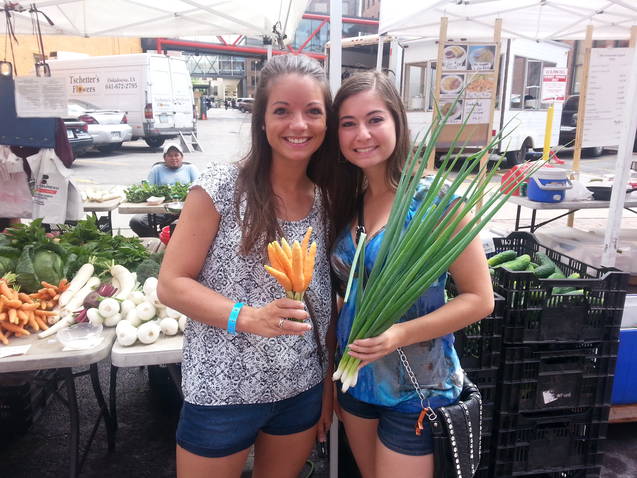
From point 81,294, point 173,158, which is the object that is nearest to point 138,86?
point 173,158

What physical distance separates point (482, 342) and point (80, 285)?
1817 mm

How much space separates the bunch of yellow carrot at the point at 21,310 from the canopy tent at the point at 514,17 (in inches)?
138

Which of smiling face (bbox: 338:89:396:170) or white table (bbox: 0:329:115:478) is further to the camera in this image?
white table (bbox: 0:329:115:478)

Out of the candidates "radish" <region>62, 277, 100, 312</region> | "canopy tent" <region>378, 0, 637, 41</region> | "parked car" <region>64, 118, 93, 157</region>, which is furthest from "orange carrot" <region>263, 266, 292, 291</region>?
"parked car" <region>64, 118, 93, 157</region>

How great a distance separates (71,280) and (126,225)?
4.62m

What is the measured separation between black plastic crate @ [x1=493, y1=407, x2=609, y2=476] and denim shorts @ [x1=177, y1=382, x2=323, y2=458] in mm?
998

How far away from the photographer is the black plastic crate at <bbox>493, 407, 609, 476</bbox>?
1.95m

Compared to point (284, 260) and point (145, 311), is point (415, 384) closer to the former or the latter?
point (284, 260)

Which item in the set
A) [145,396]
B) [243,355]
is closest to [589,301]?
[243,355]

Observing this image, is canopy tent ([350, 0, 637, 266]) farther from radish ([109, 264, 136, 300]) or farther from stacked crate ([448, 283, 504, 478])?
radish ([109, 264, 136, 300])

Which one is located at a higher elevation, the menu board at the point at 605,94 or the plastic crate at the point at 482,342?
the menu board at the point at 605,94

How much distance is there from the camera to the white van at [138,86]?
1198 cm

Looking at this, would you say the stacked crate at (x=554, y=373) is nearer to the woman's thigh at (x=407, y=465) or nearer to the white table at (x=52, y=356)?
the woman's thigh at (x=407, y=465)

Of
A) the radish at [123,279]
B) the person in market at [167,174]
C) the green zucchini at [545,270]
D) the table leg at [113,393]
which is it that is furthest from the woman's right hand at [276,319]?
the person in market at [167,174]
